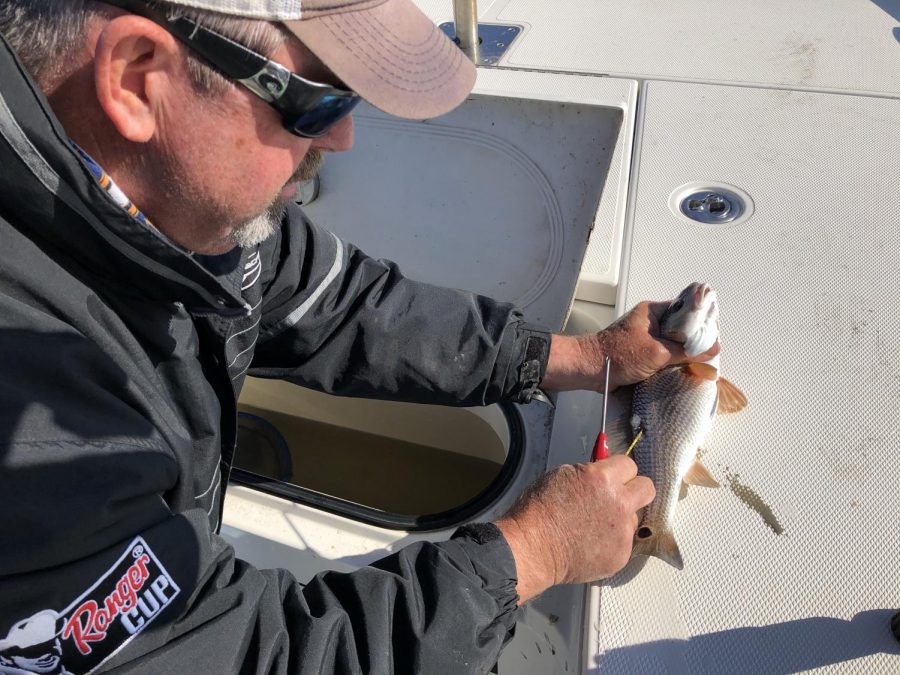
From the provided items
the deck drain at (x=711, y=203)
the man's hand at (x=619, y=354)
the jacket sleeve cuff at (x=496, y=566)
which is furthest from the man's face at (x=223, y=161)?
the deck drain at (x=711, y=203)

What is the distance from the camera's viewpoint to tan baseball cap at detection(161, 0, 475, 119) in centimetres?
98

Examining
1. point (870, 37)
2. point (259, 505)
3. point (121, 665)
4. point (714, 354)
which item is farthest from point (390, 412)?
point (870, 37)

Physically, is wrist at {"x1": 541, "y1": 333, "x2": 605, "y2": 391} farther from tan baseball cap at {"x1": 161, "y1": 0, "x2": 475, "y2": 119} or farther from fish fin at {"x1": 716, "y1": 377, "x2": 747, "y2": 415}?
tan baseball cap at {"x1": 161, "y1": 0, "x2": 475, "y2": 119}

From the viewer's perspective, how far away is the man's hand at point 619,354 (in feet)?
5.90

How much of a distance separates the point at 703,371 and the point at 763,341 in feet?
0.93

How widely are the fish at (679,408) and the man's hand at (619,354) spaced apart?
0.08ft

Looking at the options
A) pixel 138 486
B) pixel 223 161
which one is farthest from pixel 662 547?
pixel 223 161

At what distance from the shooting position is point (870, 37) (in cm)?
301

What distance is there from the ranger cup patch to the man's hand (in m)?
1.18

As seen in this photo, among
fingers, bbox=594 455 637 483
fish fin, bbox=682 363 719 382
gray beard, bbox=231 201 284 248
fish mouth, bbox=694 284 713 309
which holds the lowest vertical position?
fingers, bbox=594 455 637 483

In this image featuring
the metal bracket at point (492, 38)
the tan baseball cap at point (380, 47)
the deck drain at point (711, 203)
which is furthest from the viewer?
the metal bracket at point (492, 38)

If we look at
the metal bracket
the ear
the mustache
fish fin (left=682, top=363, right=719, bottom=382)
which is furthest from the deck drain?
the ear

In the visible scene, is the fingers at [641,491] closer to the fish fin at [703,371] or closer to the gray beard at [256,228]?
the fish fin at [703,371]

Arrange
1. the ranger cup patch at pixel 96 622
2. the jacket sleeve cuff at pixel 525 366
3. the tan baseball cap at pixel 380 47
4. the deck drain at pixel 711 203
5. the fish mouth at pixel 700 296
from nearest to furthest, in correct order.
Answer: the ranger cup patch at pixel 96 622 < the tan baseball cap at pixel 380 47 < the fish mouth at pixel 700 296 < the jacket sleeve cuff at pixel 525 366 < the deck drain at pixel 711 203
